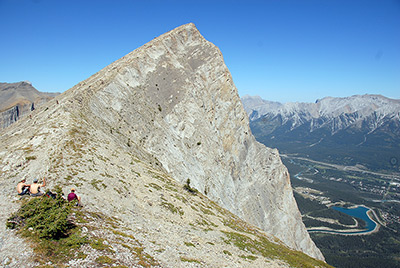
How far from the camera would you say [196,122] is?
228 feet

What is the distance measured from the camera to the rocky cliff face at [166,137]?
28.6 metres

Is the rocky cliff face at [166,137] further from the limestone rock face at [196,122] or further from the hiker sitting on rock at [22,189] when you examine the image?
the hiker sitting on rock at [22,189]

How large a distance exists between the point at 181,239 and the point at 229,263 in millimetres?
5065

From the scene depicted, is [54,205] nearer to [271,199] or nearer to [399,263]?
[271,199]

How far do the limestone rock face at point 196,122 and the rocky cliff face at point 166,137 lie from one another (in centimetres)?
29

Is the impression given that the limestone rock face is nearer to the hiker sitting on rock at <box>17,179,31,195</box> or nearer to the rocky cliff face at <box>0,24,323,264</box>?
the rocky cliff face at <box>0,24,323,264</box>

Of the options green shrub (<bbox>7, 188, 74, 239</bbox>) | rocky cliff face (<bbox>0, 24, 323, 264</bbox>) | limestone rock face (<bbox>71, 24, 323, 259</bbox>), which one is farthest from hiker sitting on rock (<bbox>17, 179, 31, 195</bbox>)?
limestone rock face (<bbox>71, 24, 323, 259</bbox>)

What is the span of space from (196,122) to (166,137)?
13258 millimetres

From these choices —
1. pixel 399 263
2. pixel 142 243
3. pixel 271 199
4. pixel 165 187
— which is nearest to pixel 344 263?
pixel 399 263

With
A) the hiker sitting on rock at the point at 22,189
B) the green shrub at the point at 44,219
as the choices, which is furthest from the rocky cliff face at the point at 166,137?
the green shrub at the point at 44,219

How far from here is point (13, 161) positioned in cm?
2558

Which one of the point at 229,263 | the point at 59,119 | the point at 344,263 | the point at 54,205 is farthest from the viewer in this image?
the point at 344,263

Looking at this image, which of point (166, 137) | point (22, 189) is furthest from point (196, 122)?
point (22, 189)

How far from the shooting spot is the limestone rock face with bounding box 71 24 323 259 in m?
55.0
